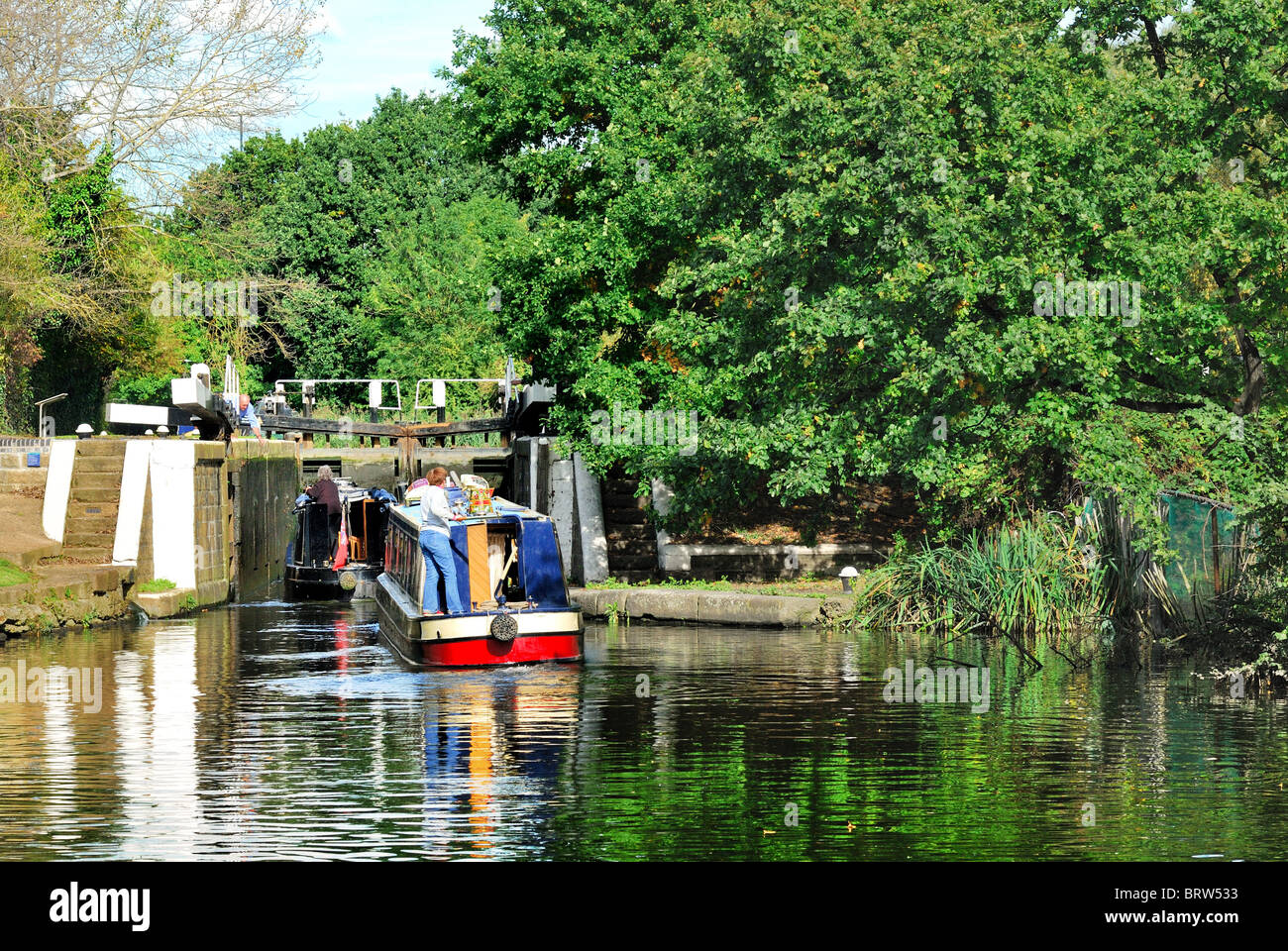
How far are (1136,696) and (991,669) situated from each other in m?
2.58

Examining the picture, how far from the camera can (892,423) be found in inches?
904

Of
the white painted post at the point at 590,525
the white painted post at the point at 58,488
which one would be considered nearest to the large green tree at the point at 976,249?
the white painted post at the point at 590,525

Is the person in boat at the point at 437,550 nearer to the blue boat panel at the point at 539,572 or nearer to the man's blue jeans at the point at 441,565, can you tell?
the man's blue jeans at the point at 441,565

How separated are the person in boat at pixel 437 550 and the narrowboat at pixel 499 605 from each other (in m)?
0.12

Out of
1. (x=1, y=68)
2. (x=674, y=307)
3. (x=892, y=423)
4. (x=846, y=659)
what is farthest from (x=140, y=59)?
(x=846, y=659)

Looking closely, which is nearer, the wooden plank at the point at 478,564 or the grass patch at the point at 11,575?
the wooden plank at the point at 478,564

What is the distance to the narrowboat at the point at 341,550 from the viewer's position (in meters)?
32.0

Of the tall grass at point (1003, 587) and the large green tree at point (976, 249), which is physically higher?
the large green tree at point (976, 249)

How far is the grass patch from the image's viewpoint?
79.5 ft

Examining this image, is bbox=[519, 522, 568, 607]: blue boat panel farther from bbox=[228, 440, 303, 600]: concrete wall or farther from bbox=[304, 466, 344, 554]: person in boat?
bbox=[228, 440, 303, 600]: concrete wall

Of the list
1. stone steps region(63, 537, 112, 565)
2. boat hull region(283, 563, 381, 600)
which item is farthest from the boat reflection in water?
boat hull region(283, 563, 381, 600)

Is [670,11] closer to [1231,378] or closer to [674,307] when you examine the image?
[674,307]

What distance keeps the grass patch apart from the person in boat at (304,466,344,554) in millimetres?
8528

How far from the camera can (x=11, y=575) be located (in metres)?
24.7
